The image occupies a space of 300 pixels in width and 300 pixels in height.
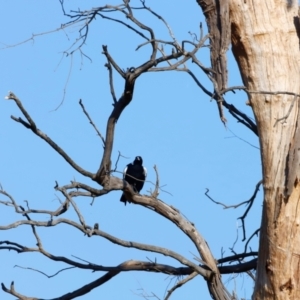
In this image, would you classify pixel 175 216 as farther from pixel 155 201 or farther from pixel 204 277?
pixel 204 277

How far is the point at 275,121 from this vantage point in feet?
12.3

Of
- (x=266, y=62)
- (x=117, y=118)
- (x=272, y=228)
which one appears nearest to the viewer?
(x=272, y=228)

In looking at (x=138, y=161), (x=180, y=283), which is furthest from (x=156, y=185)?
(x=138, y=161)

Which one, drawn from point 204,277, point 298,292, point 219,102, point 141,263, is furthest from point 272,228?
point 141,263

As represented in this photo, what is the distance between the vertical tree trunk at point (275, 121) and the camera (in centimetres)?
360

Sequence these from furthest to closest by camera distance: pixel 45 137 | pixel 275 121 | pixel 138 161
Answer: pixel 138 161 → pixel 45 137 → pixel 275 121

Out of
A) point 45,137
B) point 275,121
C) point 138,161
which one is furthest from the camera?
point 138,161

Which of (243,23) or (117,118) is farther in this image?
(117,118)

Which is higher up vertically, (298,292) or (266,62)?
(266,62)

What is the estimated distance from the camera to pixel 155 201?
475 cm

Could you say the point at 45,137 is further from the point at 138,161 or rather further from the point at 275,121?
the point at 138,161

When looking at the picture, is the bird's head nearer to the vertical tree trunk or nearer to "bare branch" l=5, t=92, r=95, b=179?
"bare branch" l=5, t=92, r=95, b=179

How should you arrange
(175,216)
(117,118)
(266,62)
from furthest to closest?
1. (175,216)
2. (117,118)
3. (266,62)

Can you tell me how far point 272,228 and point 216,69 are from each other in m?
0.94
